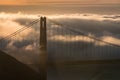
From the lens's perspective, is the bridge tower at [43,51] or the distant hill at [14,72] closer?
the distant hill at [14,72]

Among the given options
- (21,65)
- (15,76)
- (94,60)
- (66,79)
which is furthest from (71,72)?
(15,76)

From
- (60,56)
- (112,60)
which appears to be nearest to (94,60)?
(112,60)

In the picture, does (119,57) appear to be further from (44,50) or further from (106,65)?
(44,50)

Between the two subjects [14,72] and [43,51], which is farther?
[43,51]

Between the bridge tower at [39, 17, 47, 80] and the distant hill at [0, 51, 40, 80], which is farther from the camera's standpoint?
the bridge tower at [39, 17, 47, 80]

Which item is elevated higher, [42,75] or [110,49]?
[42,75]

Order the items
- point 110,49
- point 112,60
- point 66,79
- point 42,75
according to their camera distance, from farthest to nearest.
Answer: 1. point 110,49
2. point 112,60
3. point 66,79
4. point 42,75

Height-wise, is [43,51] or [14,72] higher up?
[43,51]

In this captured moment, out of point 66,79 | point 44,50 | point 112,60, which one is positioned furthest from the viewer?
point 112,60

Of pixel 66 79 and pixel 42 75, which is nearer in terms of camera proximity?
pixel 42 75

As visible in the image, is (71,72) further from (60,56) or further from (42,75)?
(42,75)
